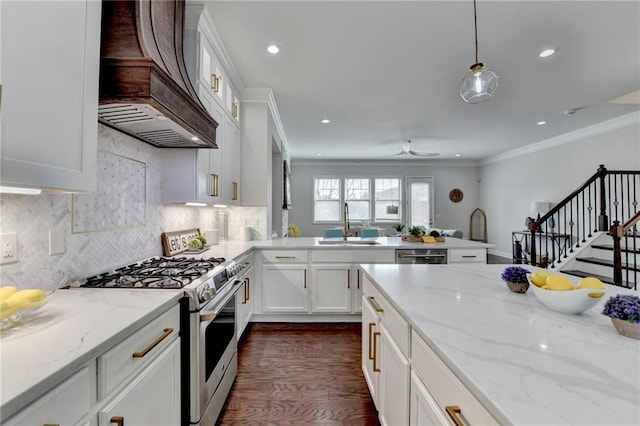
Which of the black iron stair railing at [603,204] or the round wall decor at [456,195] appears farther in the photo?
→ the round wall decor at [456,195]

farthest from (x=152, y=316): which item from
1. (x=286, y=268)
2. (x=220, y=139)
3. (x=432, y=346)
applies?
(x=286, y=268)

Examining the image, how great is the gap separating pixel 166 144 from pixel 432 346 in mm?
2068

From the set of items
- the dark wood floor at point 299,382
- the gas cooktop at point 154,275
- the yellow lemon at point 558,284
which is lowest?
the dark wood floor at point 299,382

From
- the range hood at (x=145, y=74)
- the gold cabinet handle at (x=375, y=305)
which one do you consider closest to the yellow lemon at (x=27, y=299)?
the range hood at (x=145, y=74)

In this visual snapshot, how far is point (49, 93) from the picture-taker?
0.92 m

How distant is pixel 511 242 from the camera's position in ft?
23.8

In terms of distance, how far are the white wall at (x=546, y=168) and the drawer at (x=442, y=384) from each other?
5774 mm

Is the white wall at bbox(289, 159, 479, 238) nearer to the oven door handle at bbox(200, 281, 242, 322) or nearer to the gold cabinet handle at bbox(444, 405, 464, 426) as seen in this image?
the oven door handle at bbox(200, 281, 242, 322)

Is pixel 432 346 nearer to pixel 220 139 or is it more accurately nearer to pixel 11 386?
pixel 11 386

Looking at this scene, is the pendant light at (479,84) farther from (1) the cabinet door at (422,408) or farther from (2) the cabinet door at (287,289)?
(2) the cabinet door at (287,289)

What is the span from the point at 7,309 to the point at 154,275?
0.73m

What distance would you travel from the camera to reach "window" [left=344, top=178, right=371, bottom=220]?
8.64m

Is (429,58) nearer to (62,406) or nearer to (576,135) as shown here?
(62,406)

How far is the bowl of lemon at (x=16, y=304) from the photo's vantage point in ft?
2.66
